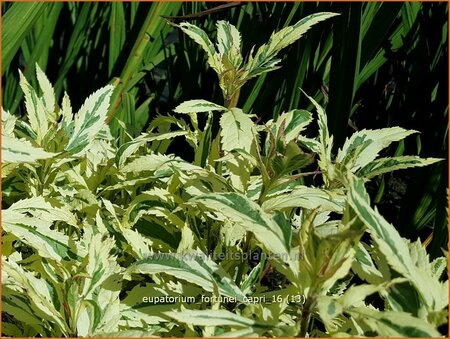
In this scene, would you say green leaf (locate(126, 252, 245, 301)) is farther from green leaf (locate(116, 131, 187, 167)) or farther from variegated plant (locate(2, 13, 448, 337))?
green leaf (locate(116, 131, 187, 167))

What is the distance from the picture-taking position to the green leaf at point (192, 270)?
681 millimetres

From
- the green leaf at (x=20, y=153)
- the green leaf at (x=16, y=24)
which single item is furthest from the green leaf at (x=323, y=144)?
the green leaf at (x=16, y=24)

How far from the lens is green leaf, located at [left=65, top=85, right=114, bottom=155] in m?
0.90

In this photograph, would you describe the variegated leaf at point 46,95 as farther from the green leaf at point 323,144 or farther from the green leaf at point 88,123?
the green leaf at point 323,144

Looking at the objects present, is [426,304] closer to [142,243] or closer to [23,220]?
[142,243]

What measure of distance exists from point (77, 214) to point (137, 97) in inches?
36.5

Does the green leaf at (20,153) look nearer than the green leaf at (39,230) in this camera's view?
Yes

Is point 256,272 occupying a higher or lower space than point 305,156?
lower

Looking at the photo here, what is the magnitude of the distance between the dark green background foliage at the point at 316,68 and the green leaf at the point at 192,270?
46cm

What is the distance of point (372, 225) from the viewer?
60 centimetres

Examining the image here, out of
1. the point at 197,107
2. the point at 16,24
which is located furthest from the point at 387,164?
the point at 16,24

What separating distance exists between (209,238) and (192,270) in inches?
7.4

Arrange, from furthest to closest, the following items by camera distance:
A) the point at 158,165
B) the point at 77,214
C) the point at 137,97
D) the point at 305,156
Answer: the point at 137,97
the point at 77,214
the point at 158,165
the point at 305,156

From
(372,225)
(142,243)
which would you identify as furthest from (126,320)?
(372,225)
